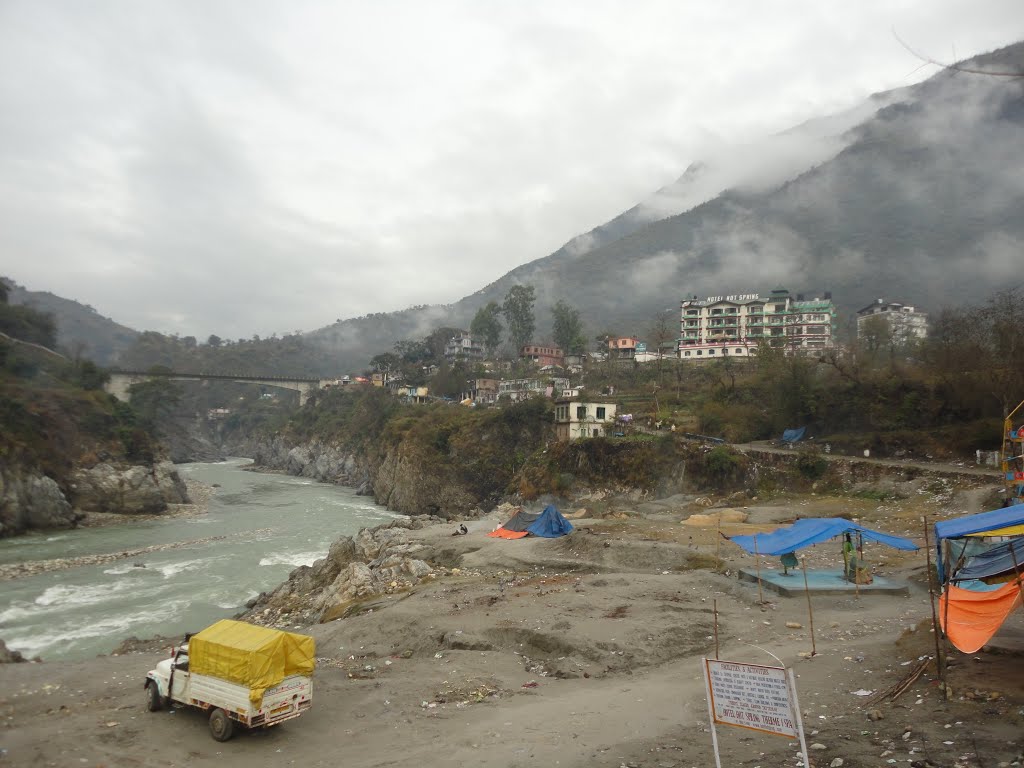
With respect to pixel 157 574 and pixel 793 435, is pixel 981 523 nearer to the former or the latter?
pixel 157 574

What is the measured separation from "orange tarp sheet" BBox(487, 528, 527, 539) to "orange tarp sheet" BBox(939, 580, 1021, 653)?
20.7m

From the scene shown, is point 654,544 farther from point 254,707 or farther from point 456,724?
point 254,707

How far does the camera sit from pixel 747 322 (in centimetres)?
8544

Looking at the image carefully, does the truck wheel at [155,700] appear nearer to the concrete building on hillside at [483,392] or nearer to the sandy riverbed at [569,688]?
the sandy riverbed at [569,688]

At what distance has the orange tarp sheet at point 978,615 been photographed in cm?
773

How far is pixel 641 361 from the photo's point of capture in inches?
3233

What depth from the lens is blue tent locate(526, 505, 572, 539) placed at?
28.0m

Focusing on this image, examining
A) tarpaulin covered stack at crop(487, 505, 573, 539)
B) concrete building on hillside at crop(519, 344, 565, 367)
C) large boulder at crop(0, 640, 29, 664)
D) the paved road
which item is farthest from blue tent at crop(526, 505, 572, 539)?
concrete building on hillside at crop(519, 344, 565, 367)

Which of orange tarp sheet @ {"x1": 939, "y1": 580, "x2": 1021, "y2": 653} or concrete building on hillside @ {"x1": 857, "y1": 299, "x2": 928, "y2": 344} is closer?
orange tarp sheet @ {"x1": 939, "y1": 580, "x2": 1021, "y2": 653}

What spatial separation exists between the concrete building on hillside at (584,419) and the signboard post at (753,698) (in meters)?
46.8

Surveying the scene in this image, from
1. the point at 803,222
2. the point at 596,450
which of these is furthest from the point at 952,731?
the point at 803,222

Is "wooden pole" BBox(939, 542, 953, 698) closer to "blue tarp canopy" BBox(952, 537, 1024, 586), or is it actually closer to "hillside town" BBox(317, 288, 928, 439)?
"blue tarp canopy" BBox(952, 537, 1024, 586)

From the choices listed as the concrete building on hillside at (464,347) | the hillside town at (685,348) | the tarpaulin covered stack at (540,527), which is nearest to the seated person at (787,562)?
the tarpaulin covered stack at (540,527)

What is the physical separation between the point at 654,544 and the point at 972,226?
585 ft
